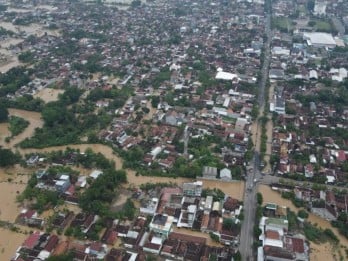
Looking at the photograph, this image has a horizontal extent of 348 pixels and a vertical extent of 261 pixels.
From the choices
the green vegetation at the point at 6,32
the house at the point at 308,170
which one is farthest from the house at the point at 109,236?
the green vegetation at the point at 6,32

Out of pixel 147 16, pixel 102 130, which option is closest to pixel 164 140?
pixel 102 130

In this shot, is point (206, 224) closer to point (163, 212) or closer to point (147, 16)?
point (163, 212)

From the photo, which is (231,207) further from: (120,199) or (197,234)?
(120,199)

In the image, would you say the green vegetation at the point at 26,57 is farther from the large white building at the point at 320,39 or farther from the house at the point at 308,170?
the large white building at the point at 320,39

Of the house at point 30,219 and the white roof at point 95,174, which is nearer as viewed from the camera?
the house at point 30,219

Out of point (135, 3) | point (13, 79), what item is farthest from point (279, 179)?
point (135, 3)

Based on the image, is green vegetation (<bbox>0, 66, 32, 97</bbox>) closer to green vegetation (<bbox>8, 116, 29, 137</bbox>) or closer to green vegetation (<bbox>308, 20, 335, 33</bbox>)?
green vegetation (<bbox>8, 116, 29, 137</bbox>)

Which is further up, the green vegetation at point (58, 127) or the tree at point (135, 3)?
the tree at point (135, 3)
